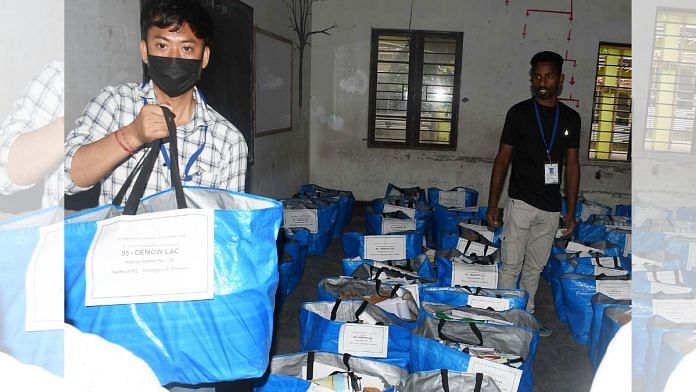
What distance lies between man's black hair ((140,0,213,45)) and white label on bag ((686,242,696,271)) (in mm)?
3168

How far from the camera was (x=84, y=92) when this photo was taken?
2.18 metres

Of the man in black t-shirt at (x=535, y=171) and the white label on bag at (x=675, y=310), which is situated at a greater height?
the man in black t-shirt at (x=535, y=171)

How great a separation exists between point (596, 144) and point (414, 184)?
217 cm

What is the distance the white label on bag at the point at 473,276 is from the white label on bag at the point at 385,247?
48 centimetres

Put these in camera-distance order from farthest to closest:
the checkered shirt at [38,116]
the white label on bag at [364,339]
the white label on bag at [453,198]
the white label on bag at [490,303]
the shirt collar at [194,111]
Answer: the white label on bag at [453,198] → the white label on bag at [490,303] → the white label on bag at [364,339] → the shirt collar at [194,111] → the checkered shirt at [38,116]


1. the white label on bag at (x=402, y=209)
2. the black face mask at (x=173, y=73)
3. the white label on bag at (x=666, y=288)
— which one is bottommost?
the white label on bag at (x=666, y=288)

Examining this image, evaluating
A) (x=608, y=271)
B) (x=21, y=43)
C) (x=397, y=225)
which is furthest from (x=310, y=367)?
(x=397, y=225)

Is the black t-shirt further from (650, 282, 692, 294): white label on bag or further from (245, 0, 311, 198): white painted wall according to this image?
(245, 0, 311, 198): white painted wall

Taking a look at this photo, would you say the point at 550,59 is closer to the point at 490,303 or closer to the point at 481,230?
the point at 490,303

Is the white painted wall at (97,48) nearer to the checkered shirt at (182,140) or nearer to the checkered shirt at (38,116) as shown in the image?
the checkered shirt at (182,140)

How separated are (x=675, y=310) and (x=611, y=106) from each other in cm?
478

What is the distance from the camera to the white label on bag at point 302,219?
4594 mm

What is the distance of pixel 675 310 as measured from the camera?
7.73 ft

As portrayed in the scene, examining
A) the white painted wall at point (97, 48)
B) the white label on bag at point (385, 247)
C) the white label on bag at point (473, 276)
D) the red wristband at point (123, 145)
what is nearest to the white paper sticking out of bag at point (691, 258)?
the white label on bag at point (473, 276)
